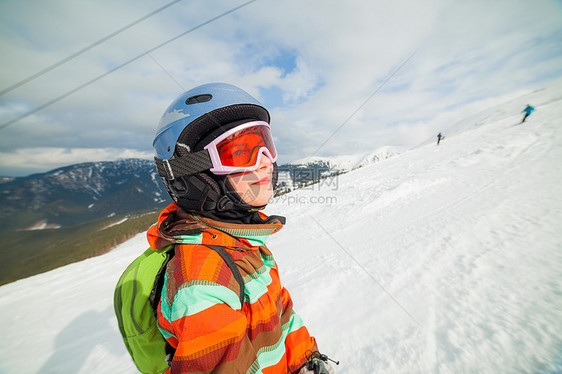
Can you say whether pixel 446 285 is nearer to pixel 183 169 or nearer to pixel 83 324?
pixel 183 169

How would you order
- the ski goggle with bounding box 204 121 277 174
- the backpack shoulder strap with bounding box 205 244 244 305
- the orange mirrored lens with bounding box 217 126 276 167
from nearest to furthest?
the backpack shoulder strap with bounding box 205 244 244 305
the ski goggle with bounding box 204 121 277 174
the orange mirrored lens with bounding box 217 126 276 167

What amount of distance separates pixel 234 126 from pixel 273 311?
1797mm

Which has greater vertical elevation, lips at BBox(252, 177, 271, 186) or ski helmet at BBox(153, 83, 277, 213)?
ski helmet at BBox(153, 83, 277, 213)

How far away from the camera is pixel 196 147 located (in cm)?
202

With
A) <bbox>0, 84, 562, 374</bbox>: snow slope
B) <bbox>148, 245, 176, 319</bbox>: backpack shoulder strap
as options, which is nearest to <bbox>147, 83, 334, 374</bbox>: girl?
<bbox>148, 245, 176, 319</bbox>: backpack shoulder strap

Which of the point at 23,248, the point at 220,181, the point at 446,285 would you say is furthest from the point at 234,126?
the point at 23,248

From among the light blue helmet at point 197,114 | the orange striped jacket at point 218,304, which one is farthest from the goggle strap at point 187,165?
the orange striped jacket at point 218,304

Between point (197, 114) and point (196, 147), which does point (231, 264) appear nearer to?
point (196, 147)

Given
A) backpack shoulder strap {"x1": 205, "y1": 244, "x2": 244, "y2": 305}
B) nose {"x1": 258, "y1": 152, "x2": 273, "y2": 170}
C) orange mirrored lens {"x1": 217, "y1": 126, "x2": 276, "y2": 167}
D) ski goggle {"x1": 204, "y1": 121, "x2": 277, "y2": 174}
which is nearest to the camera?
backpack shoulder strap {"x1": 205, "y1": 244, "x2": 244, "y2": 305}

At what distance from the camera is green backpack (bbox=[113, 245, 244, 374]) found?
1467 millimetres

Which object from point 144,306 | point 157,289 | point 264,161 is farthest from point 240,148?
point 144,306

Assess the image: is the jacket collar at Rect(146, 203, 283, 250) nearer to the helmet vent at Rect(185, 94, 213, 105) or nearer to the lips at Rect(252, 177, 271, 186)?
the lips at Rect(252, 177, 271, 186)

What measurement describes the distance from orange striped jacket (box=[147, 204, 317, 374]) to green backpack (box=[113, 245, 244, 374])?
115mm

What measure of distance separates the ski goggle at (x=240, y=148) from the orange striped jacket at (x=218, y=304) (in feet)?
1.96
